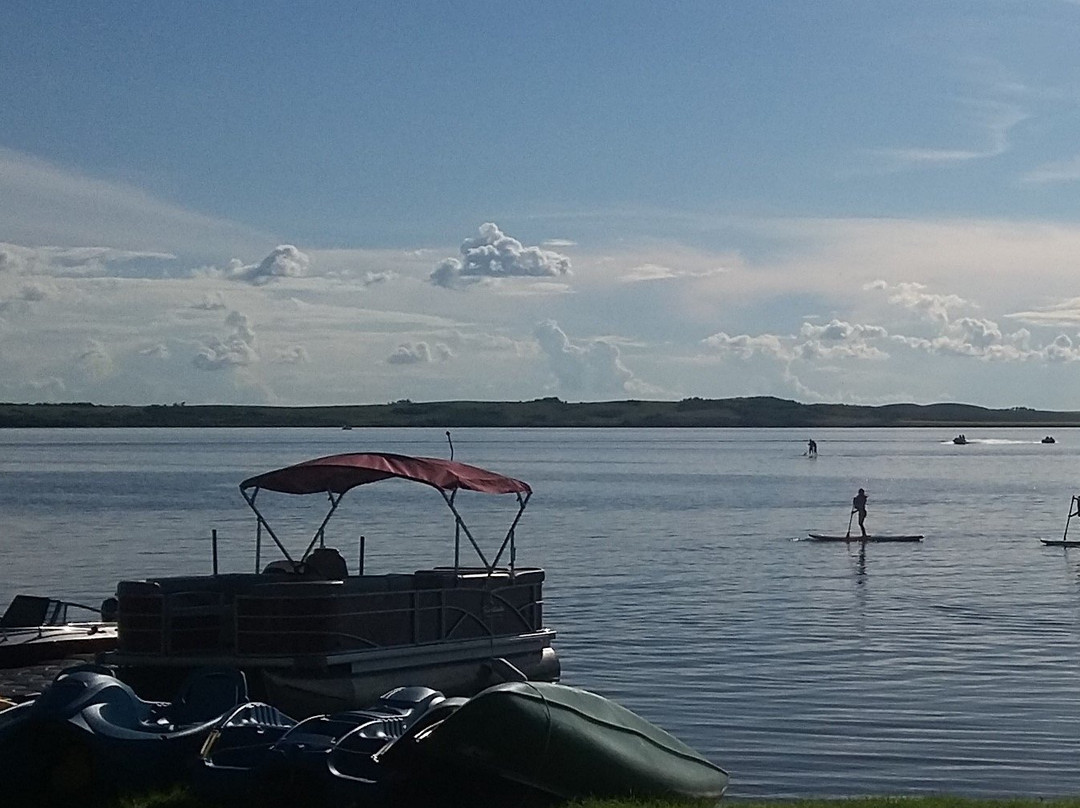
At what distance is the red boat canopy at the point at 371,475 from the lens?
2116cm

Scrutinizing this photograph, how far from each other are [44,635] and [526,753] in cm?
1304

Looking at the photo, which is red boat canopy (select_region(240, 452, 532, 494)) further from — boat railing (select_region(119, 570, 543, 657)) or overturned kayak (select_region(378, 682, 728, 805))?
overturned kayak (select_region(378, 682, 728, 805))

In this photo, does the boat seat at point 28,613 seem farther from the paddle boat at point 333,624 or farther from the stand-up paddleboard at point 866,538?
the stand-up paddleboard at point 866,538

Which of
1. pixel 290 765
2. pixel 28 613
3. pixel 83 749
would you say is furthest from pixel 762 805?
pixel 28 613

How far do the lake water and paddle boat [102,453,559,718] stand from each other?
8.53 ft

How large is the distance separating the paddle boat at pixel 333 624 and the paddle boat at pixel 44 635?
2.86 m

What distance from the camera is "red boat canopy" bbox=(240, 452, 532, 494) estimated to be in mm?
21156

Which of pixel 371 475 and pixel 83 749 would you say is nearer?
pixel 83 749

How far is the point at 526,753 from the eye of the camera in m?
12.8

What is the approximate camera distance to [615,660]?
27703 mm

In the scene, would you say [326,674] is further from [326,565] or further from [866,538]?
[866,538]

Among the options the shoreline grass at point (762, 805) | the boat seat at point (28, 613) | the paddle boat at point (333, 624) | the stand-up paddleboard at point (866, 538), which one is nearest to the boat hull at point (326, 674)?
the paddle boat at point (333, 624)

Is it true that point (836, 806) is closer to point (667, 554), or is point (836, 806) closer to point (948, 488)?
point (667, 554)

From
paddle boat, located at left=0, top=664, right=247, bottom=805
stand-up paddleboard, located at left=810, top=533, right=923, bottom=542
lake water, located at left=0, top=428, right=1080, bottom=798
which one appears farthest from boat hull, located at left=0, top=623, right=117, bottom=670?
stand-up paddleboard, located at left=810, top=533, right=923, bottom=542
